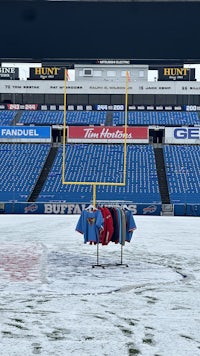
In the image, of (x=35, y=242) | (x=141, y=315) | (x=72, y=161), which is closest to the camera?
(x=141, y=315)

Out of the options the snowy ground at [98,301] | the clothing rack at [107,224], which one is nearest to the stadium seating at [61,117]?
the snowy ground at [98,301]

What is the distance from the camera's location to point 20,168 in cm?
4491

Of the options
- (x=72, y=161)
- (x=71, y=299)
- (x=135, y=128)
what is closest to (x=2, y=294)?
Result: (x=71, y=299)

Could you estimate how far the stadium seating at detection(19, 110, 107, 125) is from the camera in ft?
178

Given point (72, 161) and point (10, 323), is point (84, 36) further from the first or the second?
point (10, 323)

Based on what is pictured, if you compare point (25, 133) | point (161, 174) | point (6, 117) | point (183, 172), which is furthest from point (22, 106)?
point (183, 172)

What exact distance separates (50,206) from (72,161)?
43.6ft

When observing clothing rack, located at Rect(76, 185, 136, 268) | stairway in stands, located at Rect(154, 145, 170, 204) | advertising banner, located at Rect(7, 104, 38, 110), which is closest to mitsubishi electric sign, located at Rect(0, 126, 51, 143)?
advertising banner, located at Rect(7, 104, 38, 110)

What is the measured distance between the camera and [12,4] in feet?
167

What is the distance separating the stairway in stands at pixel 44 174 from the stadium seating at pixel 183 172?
10.3 metres

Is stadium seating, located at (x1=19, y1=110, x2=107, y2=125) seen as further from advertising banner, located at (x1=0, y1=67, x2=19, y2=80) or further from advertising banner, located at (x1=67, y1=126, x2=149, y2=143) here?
advertising banner, located at (x1=0, y1=67, x2=19, y2=80)

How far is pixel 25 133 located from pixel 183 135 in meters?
15.3

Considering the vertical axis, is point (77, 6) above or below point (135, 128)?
above

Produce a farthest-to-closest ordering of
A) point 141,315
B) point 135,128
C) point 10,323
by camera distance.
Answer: point 135,128 → point 141,315 → point 10,323
